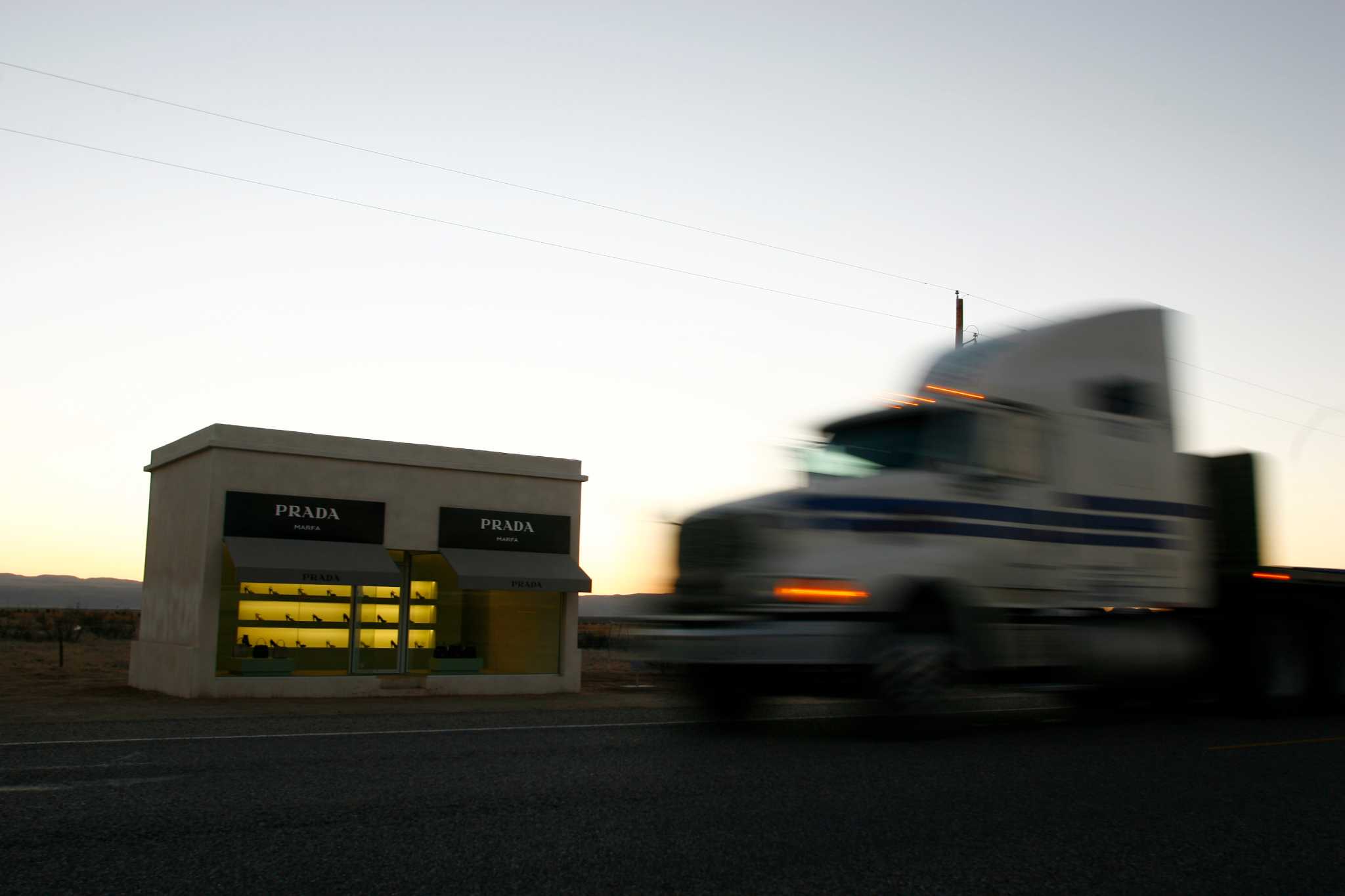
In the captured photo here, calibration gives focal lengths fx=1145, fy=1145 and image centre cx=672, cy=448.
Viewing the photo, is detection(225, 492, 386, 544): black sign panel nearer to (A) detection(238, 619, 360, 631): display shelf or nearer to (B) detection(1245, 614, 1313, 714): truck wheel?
(A) detection(238, 619, 360, 631): display shelf

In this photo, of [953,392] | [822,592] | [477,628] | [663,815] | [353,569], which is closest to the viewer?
[663,815]

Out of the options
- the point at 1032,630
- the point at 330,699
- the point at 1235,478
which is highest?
the point at 1235,478

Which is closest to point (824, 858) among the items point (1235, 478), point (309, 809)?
point (309, 809)

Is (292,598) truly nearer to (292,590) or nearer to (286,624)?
(292,590)

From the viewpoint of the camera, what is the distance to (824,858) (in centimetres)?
536

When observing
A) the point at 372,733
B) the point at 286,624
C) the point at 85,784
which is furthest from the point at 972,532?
the point at 286,624

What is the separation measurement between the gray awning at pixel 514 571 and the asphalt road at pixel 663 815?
479 inches

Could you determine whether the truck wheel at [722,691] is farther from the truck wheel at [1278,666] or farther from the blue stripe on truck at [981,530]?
the truck wheel at [1278,666]

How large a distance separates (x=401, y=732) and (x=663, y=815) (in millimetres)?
5071

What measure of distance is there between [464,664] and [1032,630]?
1445cm

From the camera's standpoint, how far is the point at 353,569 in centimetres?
2116

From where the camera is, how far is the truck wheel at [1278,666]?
1352cm

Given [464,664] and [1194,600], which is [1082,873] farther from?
[464,664]

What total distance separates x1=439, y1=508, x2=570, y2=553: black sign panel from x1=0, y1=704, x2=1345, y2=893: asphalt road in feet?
41.4
